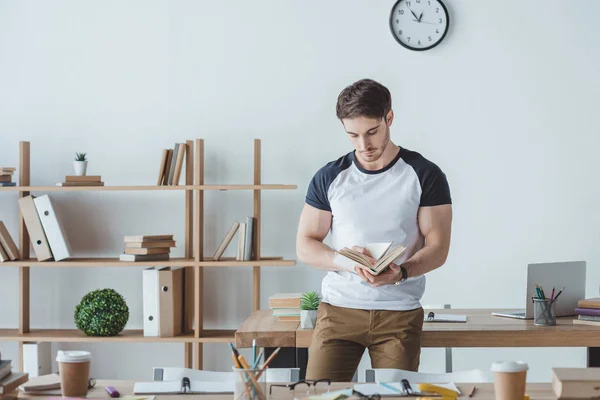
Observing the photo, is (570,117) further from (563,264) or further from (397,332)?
(397,332)

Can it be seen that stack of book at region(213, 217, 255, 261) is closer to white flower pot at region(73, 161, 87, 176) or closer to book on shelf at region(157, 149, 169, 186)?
book on shelf at region(157, 149, 169, 186)

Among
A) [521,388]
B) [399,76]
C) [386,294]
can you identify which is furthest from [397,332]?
[399,76]

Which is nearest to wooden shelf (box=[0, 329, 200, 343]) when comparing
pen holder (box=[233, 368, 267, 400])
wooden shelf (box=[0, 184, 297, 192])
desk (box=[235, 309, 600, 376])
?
wooden shelf (box=[0, 184, 297, 192])

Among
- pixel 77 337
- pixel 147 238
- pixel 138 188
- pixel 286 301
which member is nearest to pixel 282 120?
pixel 138 188

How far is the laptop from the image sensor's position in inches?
129

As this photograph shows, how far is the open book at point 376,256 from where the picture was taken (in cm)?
254

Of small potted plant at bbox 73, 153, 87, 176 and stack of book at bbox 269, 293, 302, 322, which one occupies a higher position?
small potted plant at bbox 73, 153, 87, 176

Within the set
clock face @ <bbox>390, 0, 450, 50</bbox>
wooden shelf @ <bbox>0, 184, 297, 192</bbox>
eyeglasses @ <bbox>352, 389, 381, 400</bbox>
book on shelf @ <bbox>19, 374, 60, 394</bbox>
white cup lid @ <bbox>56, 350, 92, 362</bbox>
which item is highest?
clock face @ <bbox>390, 0, 450, 50</bbox>

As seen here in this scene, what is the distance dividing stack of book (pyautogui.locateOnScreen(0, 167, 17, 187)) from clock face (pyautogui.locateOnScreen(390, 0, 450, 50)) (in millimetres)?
2273

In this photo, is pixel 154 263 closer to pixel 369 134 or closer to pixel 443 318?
pixel 443 318

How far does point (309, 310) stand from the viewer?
123 inches

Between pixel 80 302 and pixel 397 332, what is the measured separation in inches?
95.4

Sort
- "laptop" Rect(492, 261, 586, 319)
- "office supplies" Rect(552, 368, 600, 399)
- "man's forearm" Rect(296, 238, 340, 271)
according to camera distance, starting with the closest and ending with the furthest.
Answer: "office supplies" Rect(552, 368, 600, 399) < "man's forearm" Rect(296, 238, 340, 271) < "laptop" Rect(492, 261, 586, 319)

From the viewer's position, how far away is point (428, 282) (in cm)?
456
